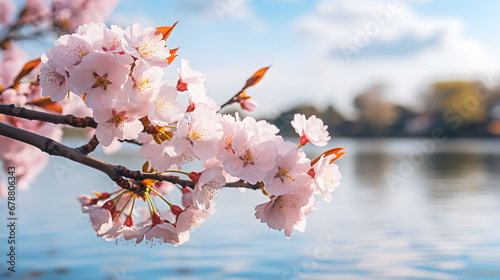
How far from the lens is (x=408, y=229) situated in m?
7.32


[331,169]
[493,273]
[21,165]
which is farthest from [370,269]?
[331,169]

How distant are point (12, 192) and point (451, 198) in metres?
10.00

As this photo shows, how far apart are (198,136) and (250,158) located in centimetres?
11

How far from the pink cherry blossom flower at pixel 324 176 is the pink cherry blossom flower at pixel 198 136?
21cm

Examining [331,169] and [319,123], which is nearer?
[331,169]

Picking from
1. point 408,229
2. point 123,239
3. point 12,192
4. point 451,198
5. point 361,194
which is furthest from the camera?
point 361,194

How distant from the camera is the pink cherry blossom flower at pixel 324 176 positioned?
1.02 metres

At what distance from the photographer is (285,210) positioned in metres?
1.06

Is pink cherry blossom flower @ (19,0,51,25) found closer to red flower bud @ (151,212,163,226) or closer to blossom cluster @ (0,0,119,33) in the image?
blossom cluster @ (0,0,119,33)

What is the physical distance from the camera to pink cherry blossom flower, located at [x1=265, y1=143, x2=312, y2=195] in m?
0.99

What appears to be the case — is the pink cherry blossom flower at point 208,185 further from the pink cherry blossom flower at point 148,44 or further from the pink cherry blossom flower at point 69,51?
the pink cherry blossom flower at point 69,51

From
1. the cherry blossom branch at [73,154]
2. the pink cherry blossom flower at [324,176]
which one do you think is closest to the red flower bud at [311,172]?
the pink cherry blossom flower at [324,176]

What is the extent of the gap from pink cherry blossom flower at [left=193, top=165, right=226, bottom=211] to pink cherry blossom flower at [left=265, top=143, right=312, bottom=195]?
0.31 ft

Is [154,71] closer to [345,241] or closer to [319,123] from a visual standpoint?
[319,123]
